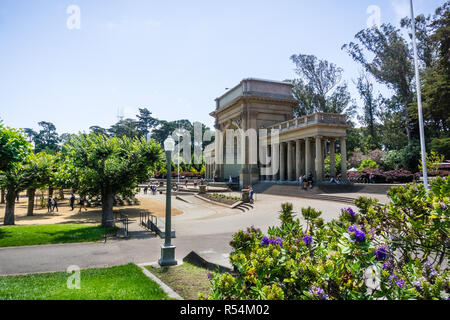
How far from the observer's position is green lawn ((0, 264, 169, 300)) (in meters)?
5.12

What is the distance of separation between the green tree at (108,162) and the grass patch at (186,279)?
1047cm

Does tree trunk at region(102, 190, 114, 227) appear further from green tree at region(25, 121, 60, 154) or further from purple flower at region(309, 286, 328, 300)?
green tree at region(25, 121, 60, 154)

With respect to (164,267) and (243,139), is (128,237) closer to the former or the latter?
(164,267)

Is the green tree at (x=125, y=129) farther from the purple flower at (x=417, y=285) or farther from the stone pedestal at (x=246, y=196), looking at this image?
the purple flower at (x=417, y=285)

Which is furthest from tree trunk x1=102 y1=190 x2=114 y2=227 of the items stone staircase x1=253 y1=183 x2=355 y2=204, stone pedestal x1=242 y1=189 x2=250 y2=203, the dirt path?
stone staircase x1=253 y1=183 x2=355 y2=204

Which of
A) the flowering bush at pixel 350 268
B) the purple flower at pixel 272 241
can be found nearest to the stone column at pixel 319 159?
the flowering bush at pixel 350 268

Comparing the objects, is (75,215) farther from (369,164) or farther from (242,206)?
(369,164)

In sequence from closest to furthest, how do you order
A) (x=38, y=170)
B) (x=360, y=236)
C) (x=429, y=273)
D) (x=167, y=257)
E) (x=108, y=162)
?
(x=360, y=236) < (x=429, y=273) < (x=167, y=257) < (x=108, y=162) < (x=38, y=170)

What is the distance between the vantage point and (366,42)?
145 ft

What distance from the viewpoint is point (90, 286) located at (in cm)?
586

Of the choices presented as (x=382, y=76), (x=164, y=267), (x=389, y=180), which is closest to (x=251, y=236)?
(x=164, y=267)

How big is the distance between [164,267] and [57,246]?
6560 mm

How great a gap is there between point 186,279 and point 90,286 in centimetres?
212

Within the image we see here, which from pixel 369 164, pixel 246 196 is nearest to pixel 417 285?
pixel 246 196
